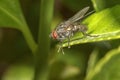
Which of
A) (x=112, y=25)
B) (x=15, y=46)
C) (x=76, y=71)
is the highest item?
(x=112, y=25)

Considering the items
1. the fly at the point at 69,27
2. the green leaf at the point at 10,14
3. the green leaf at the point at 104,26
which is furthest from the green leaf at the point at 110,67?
the green leaf at the point at 10,14

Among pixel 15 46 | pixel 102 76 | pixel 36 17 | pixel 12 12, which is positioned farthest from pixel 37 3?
pixel 102 76

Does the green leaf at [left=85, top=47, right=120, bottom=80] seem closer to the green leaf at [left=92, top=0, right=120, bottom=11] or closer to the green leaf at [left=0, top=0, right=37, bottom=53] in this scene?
the green leaf at [left=92, top=0, right=120, bottom=11]

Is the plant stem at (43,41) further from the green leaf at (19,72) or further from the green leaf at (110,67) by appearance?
the green leaf at (19,72)

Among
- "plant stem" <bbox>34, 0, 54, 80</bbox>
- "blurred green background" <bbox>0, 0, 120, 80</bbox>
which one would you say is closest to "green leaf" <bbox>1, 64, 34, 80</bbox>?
"blurred green background" <bbox>0, 0, 120, 80</bbox>

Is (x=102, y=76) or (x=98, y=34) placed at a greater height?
(x=98, y=34)

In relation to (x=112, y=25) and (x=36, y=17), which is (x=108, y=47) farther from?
(x=36, y=17)
